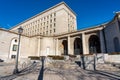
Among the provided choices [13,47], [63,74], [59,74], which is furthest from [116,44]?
[13,47]

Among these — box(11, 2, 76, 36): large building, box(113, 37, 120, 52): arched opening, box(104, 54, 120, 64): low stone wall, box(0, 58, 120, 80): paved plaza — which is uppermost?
box(11, 2, 76, 36): large building

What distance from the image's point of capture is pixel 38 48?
→ 30969mm

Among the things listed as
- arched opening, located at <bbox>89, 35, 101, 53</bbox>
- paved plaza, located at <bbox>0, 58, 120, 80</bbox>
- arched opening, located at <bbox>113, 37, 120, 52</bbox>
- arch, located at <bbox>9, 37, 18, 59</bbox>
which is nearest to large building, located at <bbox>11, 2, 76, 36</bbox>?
arched opening, located at <bbox>89, 35, 101, 53</bbox>

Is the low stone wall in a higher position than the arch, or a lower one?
lower

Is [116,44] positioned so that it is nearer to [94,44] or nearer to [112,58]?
[112,58]

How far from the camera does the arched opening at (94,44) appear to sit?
1104 inches

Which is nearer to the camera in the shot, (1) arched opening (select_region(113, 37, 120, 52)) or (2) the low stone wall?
(2) the low stone wall

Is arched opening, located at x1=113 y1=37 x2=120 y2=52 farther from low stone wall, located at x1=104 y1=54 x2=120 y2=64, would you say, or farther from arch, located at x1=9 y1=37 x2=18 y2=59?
arch, located at x1=9 y1=37 x2=18 y2=59

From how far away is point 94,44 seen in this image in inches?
1139

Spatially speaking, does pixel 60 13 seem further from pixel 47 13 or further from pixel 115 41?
pixel 115 41

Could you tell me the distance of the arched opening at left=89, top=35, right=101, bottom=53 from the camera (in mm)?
28041

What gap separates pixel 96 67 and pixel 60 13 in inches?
1438

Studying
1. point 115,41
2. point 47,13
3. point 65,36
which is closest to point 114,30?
point 115,41

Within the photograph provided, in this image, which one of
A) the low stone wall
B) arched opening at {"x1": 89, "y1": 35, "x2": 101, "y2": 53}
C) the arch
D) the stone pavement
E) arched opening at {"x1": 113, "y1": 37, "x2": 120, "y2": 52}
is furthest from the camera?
the arch
